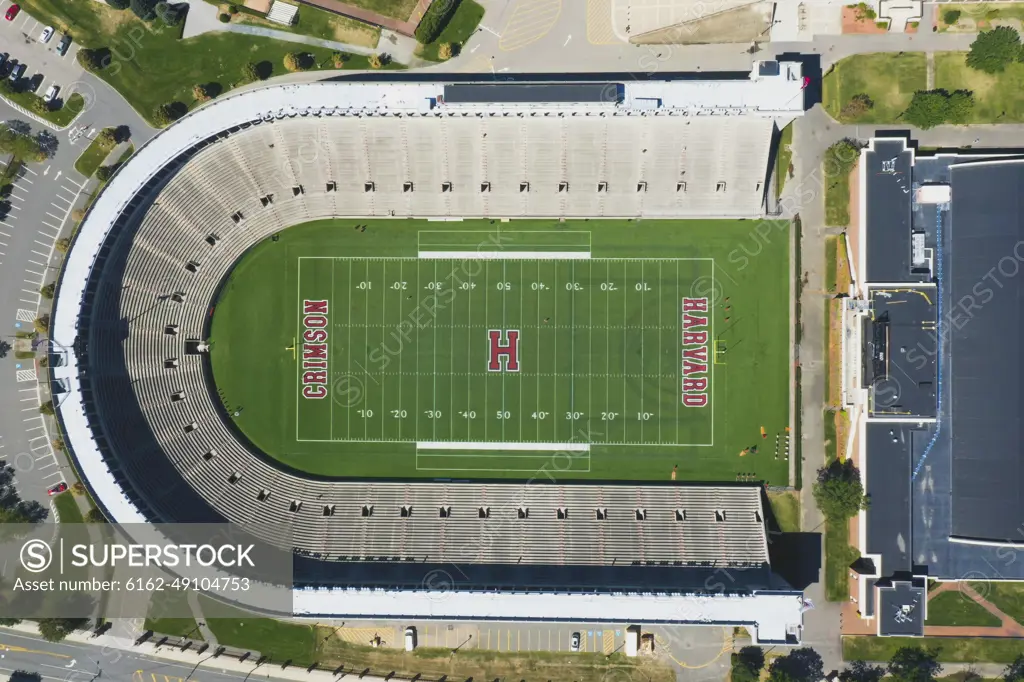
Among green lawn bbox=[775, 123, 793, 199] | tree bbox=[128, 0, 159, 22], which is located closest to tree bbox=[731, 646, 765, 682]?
green lawn bbox=[775, 123, 793, 199]

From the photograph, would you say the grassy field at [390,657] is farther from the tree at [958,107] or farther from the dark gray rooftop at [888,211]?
the tree at [958,107]

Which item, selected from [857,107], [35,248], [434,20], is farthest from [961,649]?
[35,248]

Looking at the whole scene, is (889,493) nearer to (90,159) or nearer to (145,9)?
(90,159)

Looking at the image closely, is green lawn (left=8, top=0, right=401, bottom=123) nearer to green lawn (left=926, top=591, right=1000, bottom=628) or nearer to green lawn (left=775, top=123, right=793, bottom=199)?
green lawn (left=775, top=123, right=793, bottom=199)

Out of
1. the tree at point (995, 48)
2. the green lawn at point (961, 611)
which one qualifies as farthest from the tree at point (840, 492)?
the tree at point (995, 48)

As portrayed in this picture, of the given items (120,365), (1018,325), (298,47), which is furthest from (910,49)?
(120,365)

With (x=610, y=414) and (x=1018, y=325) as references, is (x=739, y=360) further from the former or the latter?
(x=1018, y=325)
